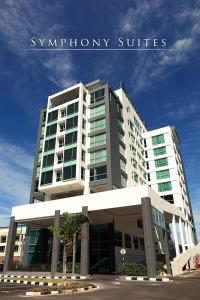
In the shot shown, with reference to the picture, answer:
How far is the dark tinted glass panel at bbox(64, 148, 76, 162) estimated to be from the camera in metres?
43.0

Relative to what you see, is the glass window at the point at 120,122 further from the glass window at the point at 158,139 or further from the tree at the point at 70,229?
the tree at the point at 70,229

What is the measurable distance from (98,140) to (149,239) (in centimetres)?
2025

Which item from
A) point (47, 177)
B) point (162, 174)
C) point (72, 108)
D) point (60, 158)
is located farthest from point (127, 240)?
point (72, 108)

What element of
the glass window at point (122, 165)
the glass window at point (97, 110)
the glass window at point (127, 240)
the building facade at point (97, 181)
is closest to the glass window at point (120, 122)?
the building facade at point (97, 181)

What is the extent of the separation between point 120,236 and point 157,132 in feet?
107

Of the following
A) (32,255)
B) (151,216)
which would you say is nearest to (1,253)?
(32,255)

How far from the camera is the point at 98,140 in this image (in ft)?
147

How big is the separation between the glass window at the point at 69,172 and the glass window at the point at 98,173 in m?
2.98

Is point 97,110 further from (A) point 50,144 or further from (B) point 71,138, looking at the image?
(A) point 50,144

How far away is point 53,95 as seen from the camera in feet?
170

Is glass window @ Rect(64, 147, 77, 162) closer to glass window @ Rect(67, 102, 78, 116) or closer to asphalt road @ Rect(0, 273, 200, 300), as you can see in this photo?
glass window @ Rect(67, 102, 78, 116)

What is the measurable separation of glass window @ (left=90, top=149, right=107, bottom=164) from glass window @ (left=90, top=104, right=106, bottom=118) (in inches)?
280

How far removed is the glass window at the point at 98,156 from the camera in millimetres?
42916

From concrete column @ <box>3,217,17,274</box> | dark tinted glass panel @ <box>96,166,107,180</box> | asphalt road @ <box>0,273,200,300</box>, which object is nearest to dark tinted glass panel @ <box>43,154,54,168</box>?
dark tinted glass panel @ <box>96,166,107,180</box>
